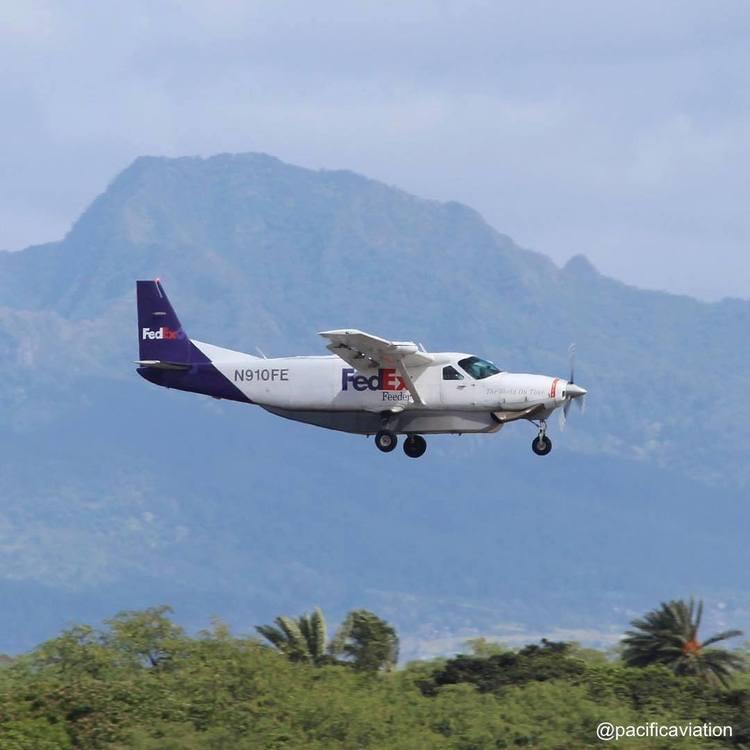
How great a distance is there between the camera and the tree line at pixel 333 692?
2085 inches

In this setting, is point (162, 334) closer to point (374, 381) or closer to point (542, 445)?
point (374, 381)

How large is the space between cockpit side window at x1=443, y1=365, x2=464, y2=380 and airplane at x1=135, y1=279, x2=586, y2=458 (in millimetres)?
30

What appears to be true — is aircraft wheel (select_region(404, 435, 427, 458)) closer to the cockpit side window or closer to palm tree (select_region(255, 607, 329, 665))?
the cockpit side window

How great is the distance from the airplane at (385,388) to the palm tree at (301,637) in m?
12.1

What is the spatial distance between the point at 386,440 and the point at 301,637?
14.1 metres

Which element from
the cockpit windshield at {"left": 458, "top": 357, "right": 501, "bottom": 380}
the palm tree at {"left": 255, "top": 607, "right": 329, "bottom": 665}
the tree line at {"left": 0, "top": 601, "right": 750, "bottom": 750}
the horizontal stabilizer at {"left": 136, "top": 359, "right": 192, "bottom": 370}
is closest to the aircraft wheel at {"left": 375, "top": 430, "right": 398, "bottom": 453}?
the cockpit windshield at {"left": 458, "top": 357, "right": 501, "bottom": 380}

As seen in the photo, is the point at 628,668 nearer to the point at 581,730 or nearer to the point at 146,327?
the point at 581,730

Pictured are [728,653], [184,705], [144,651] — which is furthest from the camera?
Result: [728,653]

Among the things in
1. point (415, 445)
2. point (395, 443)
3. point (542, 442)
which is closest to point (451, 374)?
point (395, 443)

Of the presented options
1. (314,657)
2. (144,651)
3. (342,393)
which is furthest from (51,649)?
(342,393)

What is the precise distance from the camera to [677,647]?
70500mm

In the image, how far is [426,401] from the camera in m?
58.3

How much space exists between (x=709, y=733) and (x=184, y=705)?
15149mm

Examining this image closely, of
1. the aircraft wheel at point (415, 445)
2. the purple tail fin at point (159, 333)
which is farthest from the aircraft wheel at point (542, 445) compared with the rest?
the purple tail fin at point (159, 333)
